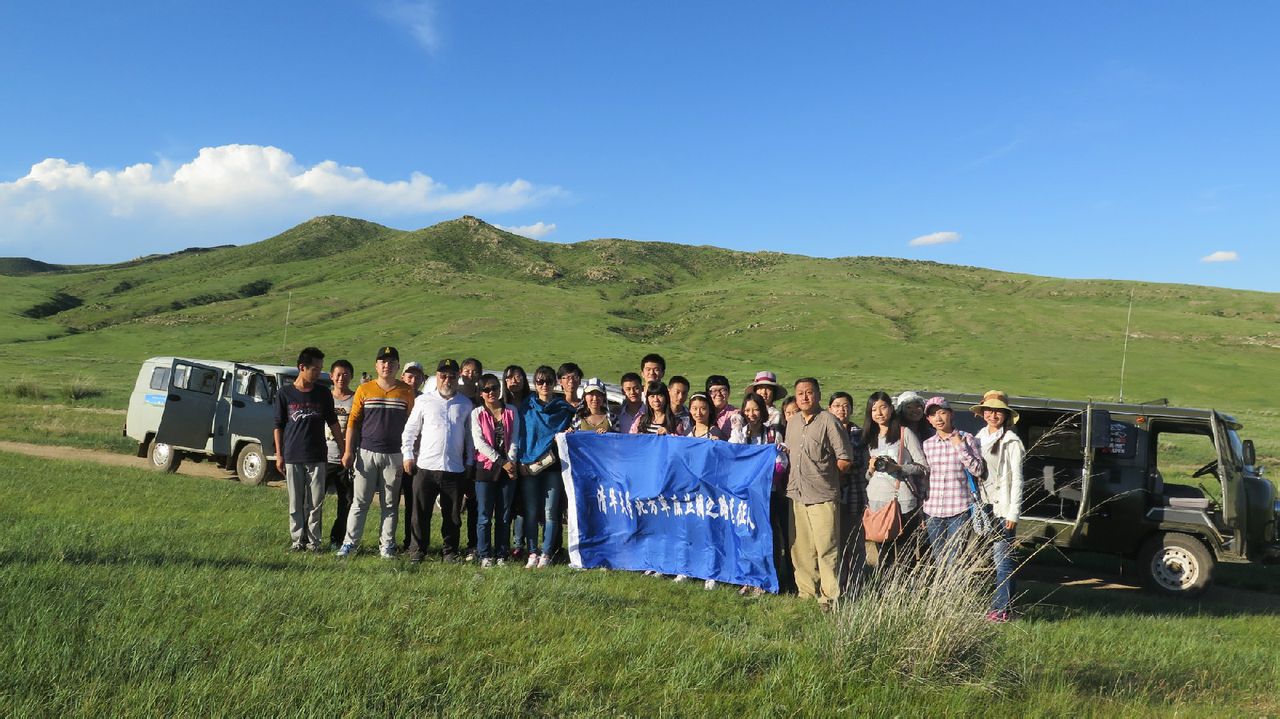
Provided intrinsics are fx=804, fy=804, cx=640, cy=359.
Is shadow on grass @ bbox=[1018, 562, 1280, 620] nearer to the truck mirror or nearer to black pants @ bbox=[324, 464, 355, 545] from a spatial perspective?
the truck mirror

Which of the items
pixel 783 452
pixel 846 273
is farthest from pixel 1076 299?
pixel 783 452

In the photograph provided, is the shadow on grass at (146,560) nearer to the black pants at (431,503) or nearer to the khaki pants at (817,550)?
the black pants at (431,503)

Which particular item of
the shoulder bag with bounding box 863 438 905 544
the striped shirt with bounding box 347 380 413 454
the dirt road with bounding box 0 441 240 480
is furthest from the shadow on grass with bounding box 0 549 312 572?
the dirt road with bounding box 0 441 240 480

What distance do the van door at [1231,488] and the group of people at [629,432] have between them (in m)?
2.81

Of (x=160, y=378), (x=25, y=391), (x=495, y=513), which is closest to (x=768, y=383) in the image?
(x=495, y=513)

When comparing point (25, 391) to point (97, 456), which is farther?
point (25, 391)

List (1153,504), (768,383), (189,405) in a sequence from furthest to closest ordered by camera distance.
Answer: (189,405)
(1153,504)
(768,383)

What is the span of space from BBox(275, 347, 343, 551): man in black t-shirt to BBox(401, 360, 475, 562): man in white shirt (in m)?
0.84

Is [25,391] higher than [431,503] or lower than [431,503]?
lower

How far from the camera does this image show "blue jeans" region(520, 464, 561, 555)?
8.08m

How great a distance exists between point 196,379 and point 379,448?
918 cm

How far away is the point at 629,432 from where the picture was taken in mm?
8328

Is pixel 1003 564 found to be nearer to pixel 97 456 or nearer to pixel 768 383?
pixel 768 383

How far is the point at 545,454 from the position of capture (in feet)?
26.4
